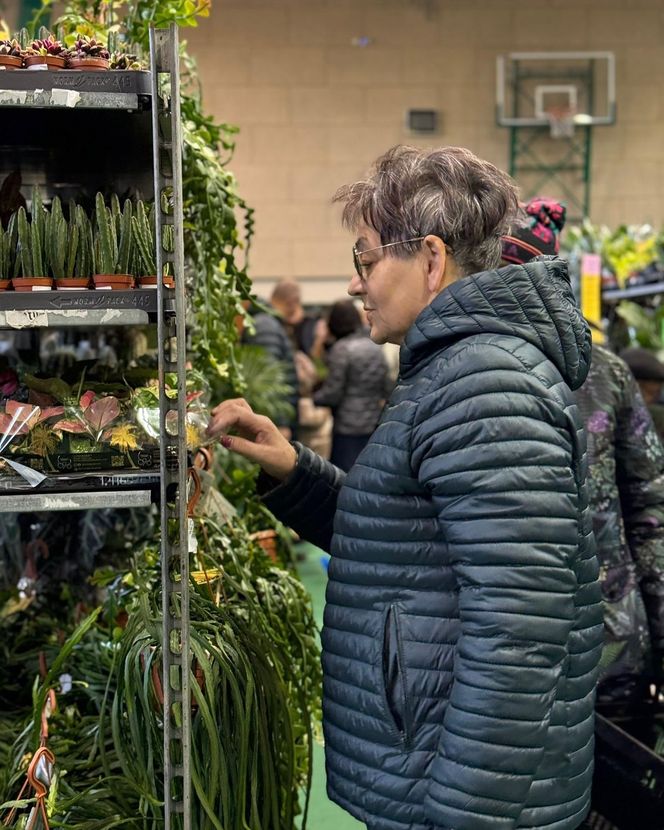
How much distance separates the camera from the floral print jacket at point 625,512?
2432 mm

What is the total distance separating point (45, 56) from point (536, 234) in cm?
110

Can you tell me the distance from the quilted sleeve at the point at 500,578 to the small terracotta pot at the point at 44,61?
832 millimetres

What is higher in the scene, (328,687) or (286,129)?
(286,129)

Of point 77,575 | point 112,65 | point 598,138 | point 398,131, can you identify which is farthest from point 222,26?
point 112,65

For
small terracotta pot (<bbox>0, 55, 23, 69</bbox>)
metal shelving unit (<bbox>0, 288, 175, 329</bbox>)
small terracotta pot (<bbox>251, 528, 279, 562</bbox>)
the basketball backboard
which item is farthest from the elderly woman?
the basketball backboard

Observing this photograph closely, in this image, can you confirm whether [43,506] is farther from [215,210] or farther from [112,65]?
[215,210]

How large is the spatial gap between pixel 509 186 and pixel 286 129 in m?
10.3

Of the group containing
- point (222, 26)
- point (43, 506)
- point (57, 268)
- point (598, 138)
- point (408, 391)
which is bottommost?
point (43, 506)

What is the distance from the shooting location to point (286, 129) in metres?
11.6

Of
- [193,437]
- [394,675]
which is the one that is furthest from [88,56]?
[394,675]

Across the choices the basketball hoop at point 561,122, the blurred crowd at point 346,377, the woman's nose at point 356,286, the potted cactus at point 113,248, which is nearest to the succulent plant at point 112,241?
the potted cactus at point 113,248

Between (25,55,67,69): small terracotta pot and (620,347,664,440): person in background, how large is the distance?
3086 millimetres

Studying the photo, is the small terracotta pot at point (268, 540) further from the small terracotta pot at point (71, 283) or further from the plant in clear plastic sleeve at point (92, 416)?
the small terracotta pot at point (71, 283)

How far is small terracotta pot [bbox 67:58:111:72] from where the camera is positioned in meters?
1.75
